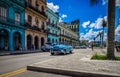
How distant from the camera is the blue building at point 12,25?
29.6m

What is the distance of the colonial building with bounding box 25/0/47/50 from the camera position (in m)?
37.9

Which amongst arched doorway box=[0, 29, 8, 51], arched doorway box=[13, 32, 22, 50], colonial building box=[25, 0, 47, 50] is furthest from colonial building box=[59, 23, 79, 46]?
arched doorway box=[0, 29, 8, 51]

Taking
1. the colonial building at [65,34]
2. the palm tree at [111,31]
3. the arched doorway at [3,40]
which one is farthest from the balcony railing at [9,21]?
the colonial building at [65,34]

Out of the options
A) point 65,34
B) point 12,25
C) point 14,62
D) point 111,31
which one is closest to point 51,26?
point 65,34

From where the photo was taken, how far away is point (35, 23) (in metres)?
42.6

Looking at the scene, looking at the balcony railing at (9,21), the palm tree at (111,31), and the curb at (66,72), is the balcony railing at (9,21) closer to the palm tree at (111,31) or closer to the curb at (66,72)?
the palm tree at (111,31)

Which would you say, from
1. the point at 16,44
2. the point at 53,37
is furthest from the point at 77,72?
the point at 53,37

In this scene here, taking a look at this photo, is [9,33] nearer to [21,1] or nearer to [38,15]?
[21,1]

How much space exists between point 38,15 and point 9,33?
14.1 m

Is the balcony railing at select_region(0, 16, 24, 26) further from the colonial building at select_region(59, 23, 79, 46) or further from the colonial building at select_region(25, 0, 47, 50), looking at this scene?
the colonial building at select_region(59, 23, 79, 46)

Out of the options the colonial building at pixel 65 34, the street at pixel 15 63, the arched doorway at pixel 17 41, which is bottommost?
the street at pixel 15 63

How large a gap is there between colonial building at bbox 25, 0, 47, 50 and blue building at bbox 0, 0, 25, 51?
200cm

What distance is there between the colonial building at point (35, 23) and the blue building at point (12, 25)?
2000 mm

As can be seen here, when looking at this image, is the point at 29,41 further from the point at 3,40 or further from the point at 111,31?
the point at 111,31
